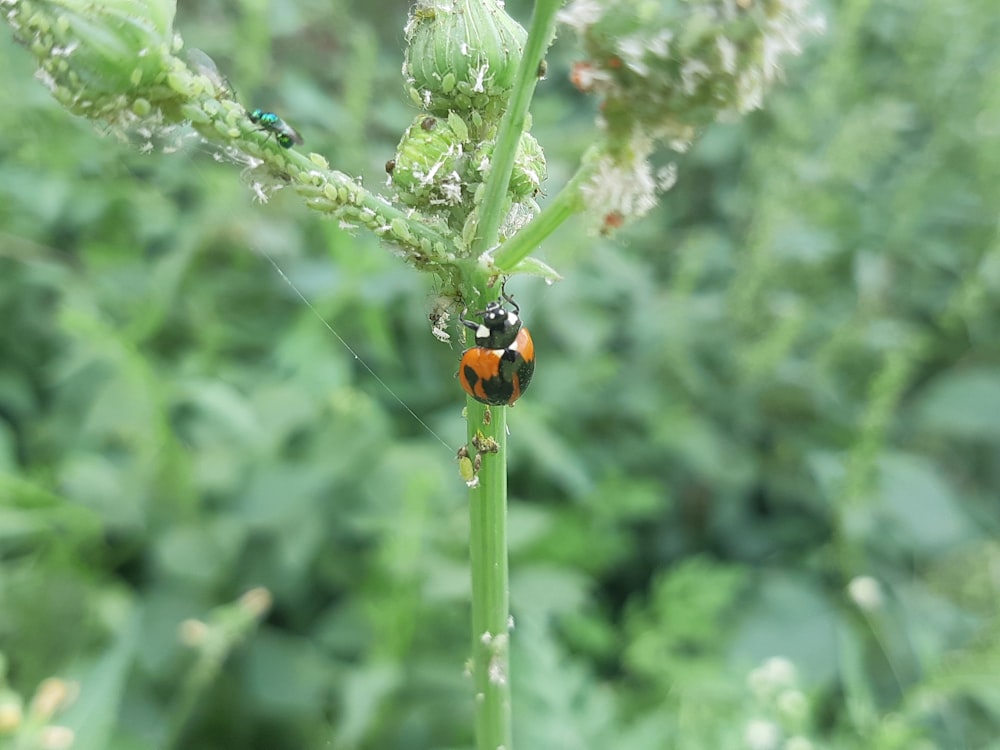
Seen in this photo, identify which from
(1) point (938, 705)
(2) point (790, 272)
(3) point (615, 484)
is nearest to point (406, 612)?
(3) point (615, 484)

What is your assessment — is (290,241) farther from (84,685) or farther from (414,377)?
(84,685)

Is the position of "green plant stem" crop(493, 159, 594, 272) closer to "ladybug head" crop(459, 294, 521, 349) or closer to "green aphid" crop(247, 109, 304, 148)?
"ladybug head" crop(459, 294, 521, 349)

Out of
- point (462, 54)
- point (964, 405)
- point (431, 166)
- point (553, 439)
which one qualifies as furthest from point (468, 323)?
point (964, 405)

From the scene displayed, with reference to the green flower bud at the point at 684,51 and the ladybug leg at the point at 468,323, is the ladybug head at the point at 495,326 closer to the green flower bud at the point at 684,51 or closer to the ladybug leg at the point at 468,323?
the ladybug leg at the point at 468,323

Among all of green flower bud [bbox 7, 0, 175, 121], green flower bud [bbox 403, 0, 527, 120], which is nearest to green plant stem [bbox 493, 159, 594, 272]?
green flower bud [bbox 403, 0, 527, 120]

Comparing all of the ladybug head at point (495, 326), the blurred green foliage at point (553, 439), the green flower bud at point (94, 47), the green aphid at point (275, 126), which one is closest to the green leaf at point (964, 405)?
the blurred green foliage at point (553, 439)

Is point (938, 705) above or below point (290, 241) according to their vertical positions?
below

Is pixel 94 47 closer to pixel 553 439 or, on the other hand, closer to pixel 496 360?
pixel 496 360
